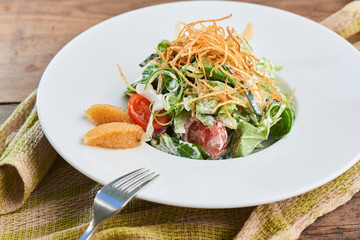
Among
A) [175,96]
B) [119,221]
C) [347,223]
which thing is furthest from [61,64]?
[347,223]

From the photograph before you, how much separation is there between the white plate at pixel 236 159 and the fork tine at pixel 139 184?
0.12ft

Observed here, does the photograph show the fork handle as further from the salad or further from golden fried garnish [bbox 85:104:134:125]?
golden fried garnish [bbox 85:104:134:125]

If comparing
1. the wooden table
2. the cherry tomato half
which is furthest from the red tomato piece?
the wooden table

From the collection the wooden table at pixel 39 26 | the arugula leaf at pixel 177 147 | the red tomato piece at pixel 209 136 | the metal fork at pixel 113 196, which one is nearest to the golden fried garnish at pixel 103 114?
the arugula leaf at pixel 177 147

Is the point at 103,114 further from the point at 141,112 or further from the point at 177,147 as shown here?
the point at 177,147

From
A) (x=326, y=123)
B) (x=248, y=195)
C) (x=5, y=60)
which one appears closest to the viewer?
(x=248, y=195)

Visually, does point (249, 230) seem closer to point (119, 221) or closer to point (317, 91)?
point (119, 221)

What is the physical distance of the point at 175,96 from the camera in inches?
104

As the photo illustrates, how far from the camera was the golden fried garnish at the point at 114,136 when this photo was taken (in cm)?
232

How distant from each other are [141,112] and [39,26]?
2.05 meters

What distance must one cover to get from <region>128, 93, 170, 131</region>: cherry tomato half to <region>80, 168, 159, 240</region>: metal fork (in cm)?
53

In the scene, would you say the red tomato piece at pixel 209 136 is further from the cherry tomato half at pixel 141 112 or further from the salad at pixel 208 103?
the cherry tomato half at pixel 141 112

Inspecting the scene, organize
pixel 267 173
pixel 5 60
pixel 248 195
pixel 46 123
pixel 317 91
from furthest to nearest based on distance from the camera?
pixel 5 60, pixel 317 91, pixel 46 123, pixel 267 173, pixel 248 195

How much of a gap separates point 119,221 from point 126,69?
4.11 ft
